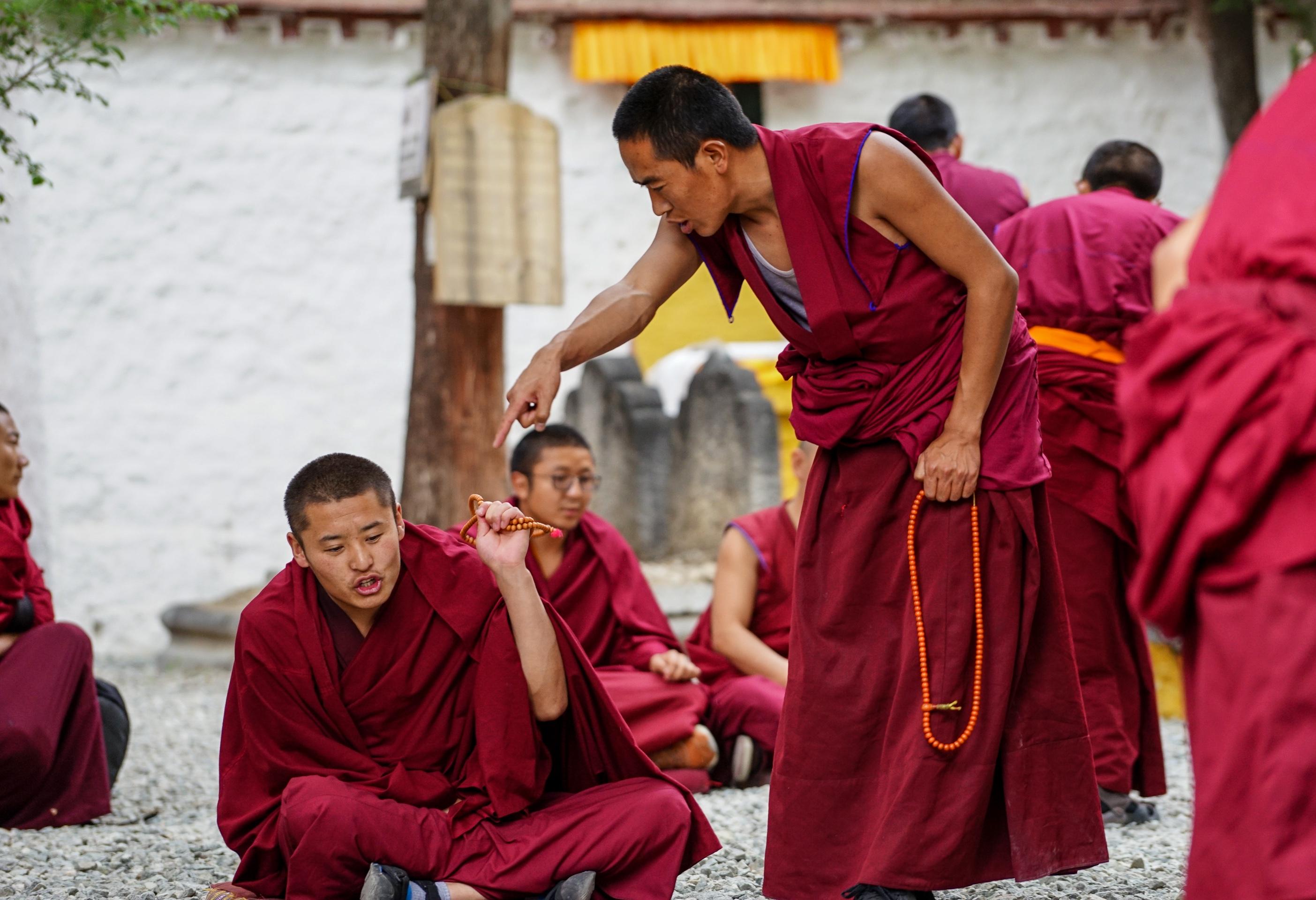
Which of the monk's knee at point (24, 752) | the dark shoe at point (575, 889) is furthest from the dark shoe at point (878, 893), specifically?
the monk's knee at point (24, 752)

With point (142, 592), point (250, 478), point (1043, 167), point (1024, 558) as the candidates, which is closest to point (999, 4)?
point (1043, 167)

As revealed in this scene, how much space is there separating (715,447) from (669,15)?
Answer: 3272 mm

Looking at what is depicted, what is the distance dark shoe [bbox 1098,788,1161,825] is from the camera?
143 inches

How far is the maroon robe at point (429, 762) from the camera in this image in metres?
2.83

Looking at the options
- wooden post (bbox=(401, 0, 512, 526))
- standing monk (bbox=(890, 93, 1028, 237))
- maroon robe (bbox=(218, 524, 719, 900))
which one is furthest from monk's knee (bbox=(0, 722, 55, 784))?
standing monk (bbox=(890, 93, 1028, 237))

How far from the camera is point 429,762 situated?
117 inches

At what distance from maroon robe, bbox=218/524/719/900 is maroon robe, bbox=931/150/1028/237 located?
199cm

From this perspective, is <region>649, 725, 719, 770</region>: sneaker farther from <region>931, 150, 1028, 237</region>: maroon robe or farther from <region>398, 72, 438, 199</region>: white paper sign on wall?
<region>398, 72, 438, 199</region>: white paper sign on wall

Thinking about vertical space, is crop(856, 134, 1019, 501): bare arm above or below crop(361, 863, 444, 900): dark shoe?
above

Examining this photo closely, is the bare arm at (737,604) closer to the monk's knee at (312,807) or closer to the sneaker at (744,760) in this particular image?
the sneaker at (744,760)

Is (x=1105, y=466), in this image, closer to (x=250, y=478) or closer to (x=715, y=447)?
(x=715, y=447)

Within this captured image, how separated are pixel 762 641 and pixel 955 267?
2.18m

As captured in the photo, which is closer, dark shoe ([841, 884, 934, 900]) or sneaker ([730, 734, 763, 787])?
dark shoe ([841, 884, 934, 900])

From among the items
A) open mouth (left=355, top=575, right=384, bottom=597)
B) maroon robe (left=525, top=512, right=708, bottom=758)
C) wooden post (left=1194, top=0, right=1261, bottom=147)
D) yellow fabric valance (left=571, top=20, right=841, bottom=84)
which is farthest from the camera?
wooden post (left=1194, top=0, right=1261, bottom=147)
